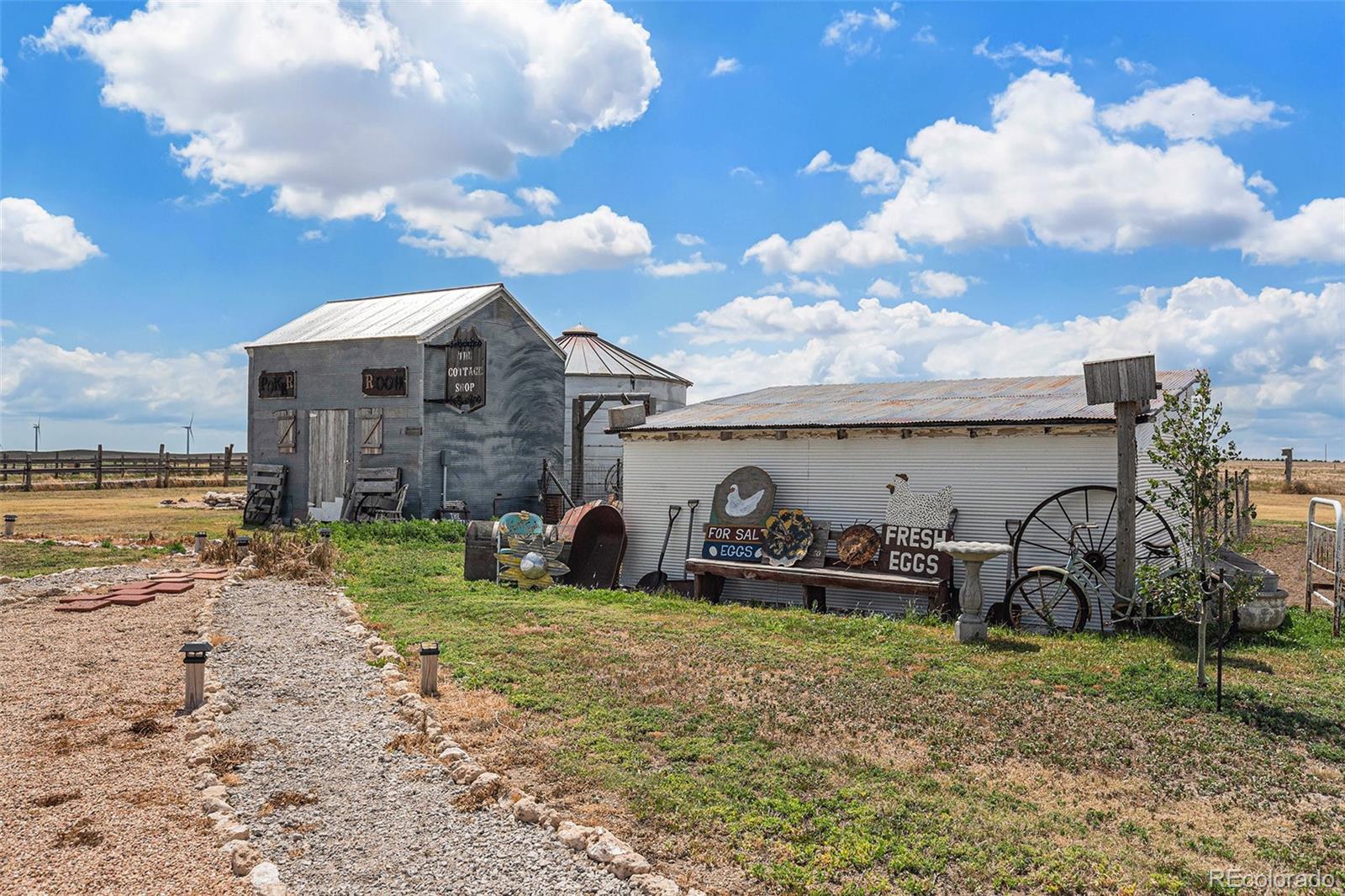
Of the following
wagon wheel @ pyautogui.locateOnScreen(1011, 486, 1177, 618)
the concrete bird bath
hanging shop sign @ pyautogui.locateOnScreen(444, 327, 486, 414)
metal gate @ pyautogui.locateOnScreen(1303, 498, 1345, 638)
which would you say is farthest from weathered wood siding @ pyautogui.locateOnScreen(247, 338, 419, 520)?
metal gate @ pyautogui.locateOnScreen(1303, 498, 1345, 638)

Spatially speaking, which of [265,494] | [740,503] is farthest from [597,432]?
[740,503]

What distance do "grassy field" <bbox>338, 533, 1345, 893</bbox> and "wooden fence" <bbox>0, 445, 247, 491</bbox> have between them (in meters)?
37.7

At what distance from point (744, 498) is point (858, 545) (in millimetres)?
2243

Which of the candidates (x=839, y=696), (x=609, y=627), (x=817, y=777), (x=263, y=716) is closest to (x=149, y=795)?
(x=263, y=716)

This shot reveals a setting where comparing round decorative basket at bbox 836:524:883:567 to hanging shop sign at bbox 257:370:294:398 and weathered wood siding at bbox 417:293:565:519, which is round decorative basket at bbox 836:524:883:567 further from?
hanging shop sign at bbox 257:370:294:398

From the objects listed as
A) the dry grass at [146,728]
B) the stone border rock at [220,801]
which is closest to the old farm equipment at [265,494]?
the stone border rock at [220,801]

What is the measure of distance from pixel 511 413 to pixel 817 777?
2080 centimetres

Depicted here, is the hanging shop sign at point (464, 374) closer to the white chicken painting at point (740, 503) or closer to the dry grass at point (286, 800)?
the white chicken painting at point (740, 503)

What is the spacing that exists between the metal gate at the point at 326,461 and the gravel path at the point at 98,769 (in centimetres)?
1417

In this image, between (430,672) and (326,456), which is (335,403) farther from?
(430,672)

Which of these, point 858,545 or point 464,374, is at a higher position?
point 464,374

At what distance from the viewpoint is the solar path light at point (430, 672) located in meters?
8.48

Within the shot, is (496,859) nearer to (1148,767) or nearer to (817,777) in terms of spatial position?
(817,777)

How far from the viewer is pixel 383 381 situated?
25.1 meters
